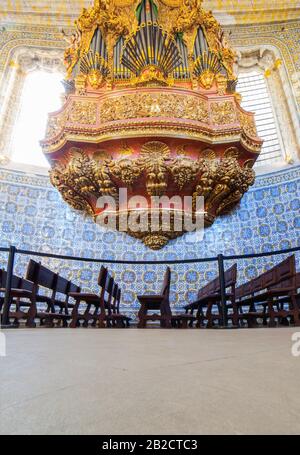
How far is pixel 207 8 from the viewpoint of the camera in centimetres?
972

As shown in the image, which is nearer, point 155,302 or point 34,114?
point 155,302

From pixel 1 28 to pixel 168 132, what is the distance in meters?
6.51

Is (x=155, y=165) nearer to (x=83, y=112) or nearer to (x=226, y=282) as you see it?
(x=83, y=112)

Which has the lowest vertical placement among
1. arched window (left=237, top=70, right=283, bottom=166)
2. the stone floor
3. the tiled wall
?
the stone floor

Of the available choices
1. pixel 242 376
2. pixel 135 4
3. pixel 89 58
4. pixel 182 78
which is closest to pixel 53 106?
pixel 89 58

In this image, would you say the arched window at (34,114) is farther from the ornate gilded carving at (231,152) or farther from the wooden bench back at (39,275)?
the ornate gilded carving at (231,152)

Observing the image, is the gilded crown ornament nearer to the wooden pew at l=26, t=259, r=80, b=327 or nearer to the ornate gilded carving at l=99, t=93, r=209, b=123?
the ornate gilded carving at l=99, t=93, r=209, b=123

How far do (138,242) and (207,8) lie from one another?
284 inches

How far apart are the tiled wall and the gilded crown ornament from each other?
52 centimetres

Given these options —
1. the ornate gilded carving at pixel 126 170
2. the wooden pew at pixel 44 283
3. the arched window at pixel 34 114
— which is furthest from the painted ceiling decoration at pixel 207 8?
the wooden pew at pixel 44 283

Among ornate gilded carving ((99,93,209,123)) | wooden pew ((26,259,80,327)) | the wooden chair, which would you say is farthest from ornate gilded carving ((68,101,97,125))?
the wooden chair

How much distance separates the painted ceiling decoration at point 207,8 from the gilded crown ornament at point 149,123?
2919mm

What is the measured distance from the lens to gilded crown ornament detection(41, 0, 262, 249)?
605 centimetres

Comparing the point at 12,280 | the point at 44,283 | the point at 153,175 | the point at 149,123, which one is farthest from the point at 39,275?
the point at 149,123
